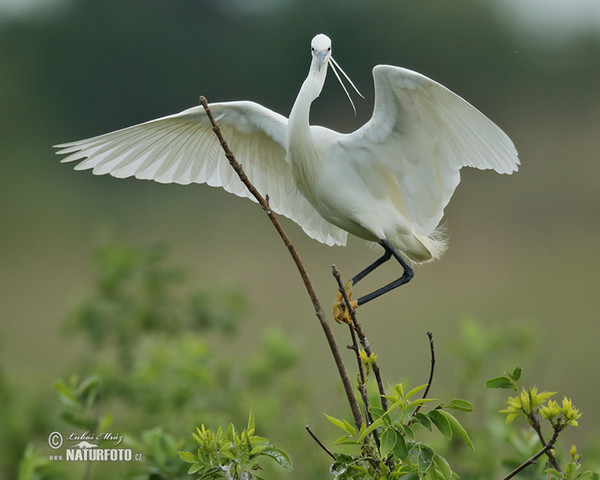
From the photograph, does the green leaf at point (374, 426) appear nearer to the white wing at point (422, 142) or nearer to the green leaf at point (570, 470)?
the green leaf at point (570, 470)

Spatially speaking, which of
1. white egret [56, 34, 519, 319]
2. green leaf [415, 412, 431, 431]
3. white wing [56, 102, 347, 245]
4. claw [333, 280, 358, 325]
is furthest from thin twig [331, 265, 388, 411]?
white wing [56, 102, 347, 245]

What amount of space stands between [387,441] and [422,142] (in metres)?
0.86

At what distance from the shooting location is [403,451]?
0.78 metres

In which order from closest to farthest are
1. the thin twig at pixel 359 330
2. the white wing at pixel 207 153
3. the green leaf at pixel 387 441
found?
the green leaf at pixel 387 441 → the thin twig at pixel 359 330 → the white wing at pixel 207 153

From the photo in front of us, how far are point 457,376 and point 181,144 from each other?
3.28 feet

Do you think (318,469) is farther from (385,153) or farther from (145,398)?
(385,153)

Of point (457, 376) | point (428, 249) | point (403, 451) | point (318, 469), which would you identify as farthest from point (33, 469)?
point (457, 376)

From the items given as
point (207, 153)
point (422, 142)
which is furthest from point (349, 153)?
point (207, 153)

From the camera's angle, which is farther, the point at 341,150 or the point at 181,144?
the point at 181,144

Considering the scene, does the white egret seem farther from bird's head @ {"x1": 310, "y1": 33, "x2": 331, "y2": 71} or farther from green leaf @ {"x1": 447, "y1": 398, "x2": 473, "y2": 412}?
green leaf @ {"x1": 447, "y1": 398, "x2": 473, "y2": 412}

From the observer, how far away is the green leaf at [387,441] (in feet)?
2.50

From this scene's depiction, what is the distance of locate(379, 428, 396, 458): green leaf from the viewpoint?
0.76 metres

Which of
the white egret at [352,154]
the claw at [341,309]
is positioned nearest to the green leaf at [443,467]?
the claw at [341,309]

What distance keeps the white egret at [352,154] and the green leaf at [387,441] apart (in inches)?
29.5
